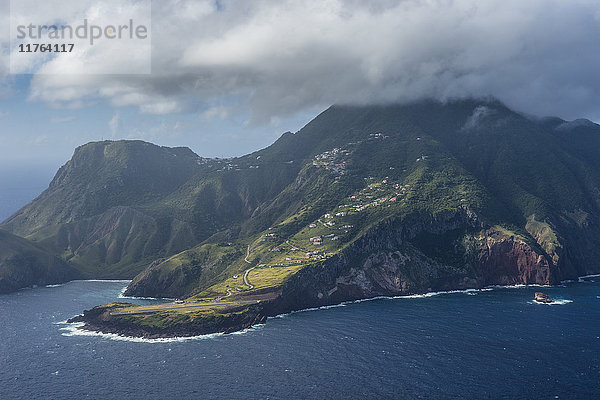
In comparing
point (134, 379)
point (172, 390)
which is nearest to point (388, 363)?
point (172, 390)

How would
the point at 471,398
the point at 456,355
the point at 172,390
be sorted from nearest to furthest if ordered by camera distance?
the point at 471,398 → the point at 172,390 → the point at 456,355

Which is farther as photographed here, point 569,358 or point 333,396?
point 569,358

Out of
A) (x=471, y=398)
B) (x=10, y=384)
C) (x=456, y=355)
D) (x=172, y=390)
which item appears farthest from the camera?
(x=456, y=355)

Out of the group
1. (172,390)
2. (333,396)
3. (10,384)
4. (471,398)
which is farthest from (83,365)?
(471,398)

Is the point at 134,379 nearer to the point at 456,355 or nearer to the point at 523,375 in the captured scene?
the point at 456,355

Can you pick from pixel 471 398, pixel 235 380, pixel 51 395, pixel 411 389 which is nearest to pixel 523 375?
pixel 471 398

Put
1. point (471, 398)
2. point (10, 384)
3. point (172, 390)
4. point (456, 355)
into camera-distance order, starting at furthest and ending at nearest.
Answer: point (456, 355) → point (10, 384) → point (172, 390) → point (471, 398)

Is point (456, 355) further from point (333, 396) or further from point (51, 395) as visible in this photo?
point (51, 395)

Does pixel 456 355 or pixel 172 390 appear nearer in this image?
pixel 172 390

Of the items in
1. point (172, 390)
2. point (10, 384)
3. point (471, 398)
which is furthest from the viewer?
point (10, 384)
